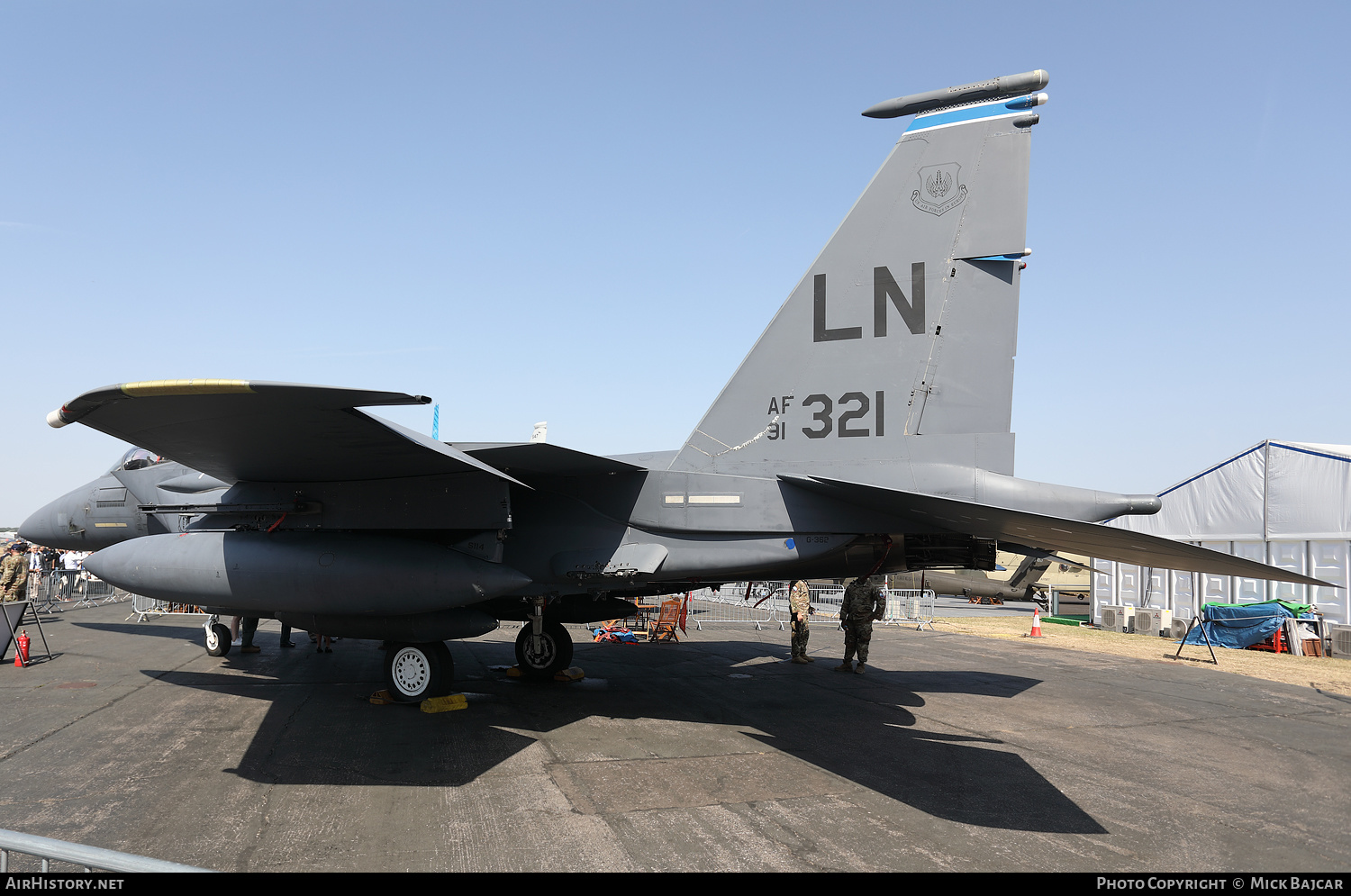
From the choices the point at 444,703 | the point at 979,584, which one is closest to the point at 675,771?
the point at 444,703

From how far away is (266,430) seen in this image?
6.24 meters

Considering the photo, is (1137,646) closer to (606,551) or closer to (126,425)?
(606,551)

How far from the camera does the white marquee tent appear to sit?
659 inches

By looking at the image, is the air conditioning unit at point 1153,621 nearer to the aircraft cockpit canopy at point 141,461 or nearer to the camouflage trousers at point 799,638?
the camouflage trousers at point 799,638

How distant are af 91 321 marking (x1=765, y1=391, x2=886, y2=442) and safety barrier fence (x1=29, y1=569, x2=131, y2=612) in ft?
68.3

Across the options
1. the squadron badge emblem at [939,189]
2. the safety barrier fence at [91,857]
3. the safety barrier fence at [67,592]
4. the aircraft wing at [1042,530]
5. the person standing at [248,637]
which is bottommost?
the safety barrier fence at [67,592]

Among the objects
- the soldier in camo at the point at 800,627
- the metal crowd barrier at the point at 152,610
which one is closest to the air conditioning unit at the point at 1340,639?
the soldier in camo at the point at 800,627

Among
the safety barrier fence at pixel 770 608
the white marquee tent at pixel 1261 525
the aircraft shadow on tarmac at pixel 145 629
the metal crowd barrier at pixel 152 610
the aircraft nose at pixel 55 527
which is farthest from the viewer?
the safety barrier fence at pixel 770 608

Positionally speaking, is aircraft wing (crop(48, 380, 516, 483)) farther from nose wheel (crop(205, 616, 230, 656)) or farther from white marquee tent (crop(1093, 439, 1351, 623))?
white marquee tent (crop(1093, 439, 1351, 623))

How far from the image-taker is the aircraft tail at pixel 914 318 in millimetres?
7047

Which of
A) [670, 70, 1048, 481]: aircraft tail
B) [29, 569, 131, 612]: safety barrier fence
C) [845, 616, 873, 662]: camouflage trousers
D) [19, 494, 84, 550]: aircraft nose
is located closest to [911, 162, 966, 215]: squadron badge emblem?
[670, 70, 1048, 481]: aircraft tail

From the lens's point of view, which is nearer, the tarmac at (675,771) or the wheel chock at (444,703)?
the tarmac at (675,771)

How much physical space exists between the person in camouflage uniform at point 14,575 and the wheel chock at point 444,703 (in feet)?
32.0
